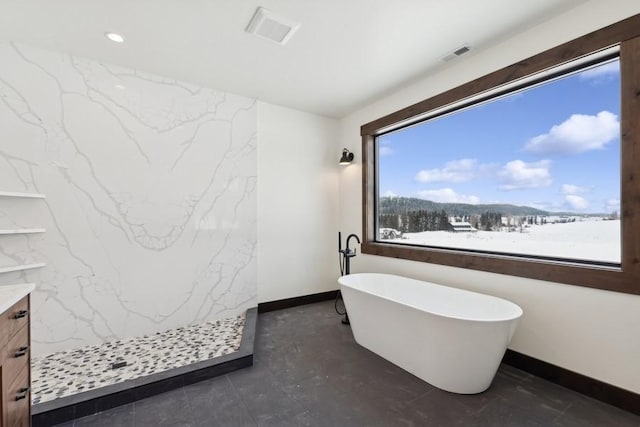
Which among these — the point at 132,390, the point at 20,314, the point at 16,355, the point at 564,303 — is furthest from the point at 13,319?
the point at 564,303

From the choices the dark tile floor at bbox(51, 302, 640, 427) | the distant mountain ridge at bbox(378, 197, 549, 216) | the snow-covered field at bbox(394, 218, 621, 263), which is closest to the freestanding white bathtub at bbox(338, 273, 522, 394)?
the dark tile floor at bbox(51, 302, 640, 427)

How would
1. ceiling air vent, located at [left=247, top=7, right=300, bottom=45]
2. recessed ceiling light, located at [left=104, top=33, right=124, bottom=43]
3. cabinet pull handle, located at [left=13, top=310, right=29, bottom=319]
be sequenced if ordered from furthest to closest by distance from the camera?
recessed ceiling light, located at [left=104, top=33, right=124, bottom=43]
ceiling air vent, located at [left=247, top=7, right=300, bottom=45]
cabinet pull handle, located at [left=13, top=310, right=29, bottom=319]

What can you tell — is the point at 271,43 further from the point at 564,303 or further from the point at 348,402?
the point at 564,303

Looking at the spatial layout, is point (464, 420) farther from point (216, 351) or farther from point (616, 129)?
point (616, 129)

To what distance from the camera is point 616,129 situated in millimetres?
1818

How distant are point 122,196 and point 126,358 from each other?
1.42 meters

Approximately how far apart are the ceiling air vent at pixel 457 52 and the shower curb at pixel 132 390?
3051 mm

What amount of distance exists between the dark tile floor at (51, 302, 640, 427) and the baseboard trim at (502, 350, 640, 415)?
0.15ft

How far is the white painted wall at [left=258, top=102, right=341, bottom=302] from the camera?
3428 millimetres

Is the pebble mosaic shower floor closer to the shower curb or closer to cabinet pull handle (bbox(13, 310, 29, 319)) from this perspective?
the shower curb

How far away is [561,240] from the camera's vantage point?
6.80 feet

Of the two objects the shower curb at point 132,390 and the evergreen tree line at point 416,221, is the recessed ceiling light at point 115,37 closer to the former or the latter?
the shower curb at point 132,390

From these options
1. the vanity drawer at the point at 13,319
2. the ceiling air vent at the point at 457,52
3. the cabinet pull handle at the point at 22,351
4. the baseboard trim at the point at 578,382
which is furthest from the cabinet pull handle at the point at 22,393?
the ceiling air vent at the point at 457,52

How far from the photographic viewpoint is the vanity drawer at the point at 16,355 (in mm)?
1110
